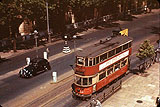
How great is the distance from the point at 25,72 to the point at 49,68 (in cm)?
414

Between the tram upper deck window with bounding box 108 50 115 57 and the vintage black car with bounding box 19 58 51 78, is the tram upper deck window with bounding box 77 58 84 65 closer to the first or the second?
the tram upper deck window with bounding box 108 50 115 57

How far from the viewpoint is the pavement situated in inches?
1003

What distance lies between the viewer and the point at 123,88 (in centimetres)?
2930

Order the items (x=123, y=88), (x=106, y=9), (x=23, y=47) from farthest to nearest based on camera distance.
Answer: (x=106, y=9) → (x=23, y=47) → (x=123, y=88)

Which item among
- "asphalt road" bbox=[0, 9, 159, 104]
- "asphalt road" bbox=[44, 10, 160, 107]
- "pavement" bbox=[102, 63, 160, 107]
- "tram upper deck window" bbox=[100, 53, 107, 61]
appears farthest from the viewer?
"asphalt road" bbox=[0, 9, 159, 104]

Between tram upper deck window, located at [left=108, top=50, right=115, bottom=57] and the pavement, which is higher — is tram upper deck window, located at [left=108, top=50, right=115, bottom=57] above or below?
above

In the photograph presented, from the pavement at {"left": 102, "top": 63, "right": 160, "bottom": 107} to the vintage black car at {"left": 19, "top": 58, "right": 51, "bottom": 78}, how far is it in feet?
40.7

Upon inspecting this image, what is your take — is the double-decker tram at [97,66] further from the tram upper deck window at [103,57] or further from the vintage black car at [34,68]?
the vintage black car at [34,68]

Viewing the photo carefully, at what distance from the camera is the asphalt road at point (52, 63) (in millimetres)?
29734

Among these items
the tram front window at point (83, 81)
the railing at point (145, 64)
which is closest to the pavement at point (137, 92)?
the railing at point (145, 64)

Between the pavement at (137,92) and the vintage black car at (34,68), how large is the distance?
12.4 m

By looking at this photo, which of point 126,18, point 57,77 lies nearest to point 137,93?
point 57,77

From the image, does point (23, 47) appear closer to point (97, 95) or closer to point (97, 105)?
point (97, 95)

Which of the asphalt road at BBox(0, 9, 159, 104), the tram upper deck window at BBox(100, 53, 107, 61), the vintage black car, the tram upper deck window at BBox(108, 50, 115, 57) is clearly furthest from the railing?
the vintage black car
